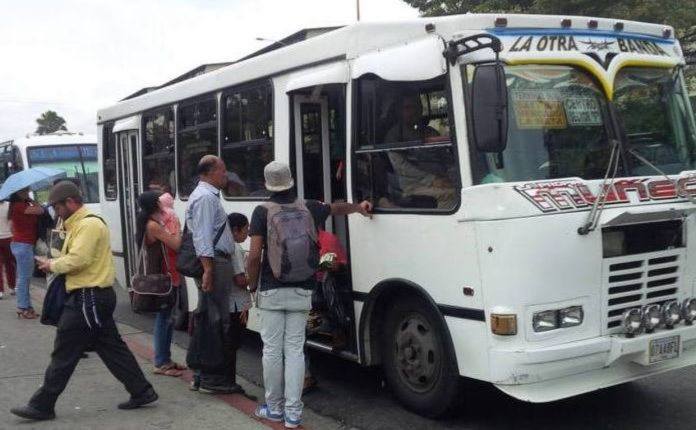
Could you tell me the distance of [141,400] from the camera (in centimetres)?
581

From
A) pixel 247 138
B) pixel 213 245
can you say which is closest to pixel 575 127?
pixel 213 245

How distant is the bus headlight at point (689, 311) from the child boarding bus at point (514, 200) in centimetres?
1

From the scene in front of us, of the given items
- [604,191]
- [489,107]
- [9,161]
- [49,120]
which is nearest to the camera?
[489,107]

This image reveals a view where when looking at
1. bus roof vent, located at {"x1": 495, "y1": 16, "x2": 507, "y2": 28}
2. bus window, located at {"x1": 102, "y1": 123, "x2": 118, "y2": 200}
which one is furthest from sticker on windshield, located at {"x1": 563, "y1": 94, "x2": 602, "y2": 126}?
bus window, located at {"x1": 102, "y1": 123, "x2": 118, "y2": 200}

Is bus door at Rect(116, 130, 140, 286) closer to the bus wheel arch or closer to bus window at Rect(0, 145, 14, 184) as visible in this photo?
the bus wheel arch

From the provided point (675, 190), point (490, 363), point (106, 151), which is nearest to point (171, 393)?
point (490, 363)

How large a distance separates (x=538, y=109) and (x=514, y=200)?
75cm

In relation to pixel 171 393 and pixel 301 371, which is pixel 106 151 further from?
pixel 301 371

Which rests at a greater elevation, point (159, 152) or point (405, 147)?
point (159, 152)

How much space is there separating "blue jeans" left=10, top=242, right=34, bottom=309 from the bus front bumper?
7.02m

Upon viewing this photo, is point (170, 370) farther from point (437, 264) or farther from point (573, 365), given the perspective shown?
point (573, 365)

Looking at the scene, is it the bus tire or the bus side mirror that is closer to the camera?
the bus side mirror

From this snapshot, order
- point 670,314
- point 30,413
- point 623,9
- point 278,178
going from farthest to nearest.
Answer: point 623,9 → point 30,413 → point 278,178 → point 670,314

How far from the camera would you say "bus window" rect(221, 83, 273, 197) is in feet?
22.9
